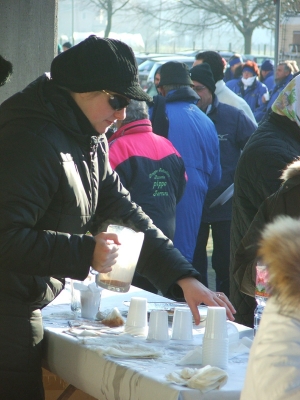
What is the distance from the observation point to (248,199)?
12.3ft

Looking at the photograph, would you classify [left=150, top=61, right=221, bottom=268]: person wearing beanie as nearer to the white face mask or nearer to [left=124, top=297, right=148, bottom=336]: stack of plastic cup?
[left=124, top=297, right=148, bottom=336]: stack of plastic cup

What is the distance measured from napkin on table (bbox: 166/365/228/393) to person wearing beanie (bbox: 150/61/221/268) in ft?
9.82

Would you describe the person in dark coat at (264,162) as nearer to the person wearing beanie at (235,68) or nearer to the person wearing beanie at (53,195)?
the person wearing beanie at (53,195)

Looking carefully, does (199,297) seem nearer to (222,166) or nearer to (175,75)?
(175,75)

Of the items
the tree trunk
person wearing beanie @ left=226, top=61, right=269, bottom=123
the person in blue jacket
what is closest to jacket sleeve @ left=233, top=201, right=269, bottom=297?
the person in blue jacket

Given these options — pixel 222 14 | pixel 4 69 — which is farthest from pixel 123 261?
pixel 222 14

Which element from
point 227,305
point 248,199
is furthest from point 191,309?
point 248,199

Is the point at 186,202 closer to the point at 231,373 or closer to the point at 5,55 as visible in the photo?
→ the point at 5,55

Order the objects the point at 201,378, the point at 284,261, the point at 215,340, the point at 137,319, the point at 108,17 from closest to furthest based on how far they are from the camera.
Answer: the point at 284,261, the point at 201,378, the point at 215,340, the point at 137,319, the point at 108,17

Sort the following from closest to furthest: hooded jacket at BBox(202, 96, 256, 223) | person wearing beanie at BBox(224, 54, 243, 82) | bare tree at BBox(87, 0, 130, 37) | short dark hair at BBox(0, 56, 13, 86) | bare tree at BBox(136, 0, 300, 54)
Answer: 1. short dark hair at BBox(0, 56, 13, 86)
2. hooded jacket at BBox(202, 96, 256, 223)
3. person wearing beanie at BBox(224, 54, 243, 82)
4. bare tree at BBox(87, 0, 130, 37)
5. bare tree at BBox(136, 0, 300, 54)

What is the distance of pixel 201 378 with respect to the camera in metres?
2.20

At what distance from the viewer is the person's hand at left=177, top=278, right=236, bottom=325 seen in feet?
8.86

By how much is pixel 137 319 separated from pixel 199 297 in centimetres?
26

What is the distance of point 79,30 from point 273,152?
17.1 metres
